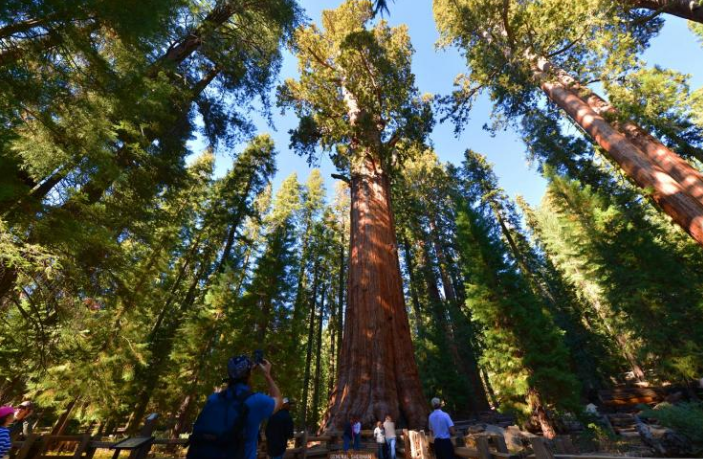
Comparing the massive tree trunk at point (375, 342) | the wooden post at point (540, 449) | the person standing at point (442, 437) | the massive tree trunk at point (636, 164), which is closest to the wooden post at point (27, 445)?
the massive tree trunk at point (375, 342)

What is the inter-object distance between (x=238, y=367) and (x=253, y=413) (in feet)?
1.07

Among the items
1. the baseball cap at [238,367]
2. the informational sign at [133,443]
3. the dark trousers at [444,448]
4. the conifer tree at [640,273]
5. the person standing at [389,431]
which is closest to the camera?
the baseball cap at [238,367]

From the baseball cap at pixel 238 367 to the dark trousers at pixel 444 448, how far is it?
451 centimetres

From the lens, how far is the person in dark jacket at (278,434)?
17.2 ft

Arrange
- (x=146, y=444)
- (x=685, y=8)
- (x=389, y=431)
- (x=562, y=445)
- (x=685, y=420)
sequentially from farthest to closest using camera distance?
1. (x=685, y=8)
2. (x=562, y=445)
3. (x=389, y=431)
4. (x=685, y=420)
5. (x=146, y=444)

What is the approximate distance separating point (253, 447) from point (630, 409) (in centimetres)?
2400

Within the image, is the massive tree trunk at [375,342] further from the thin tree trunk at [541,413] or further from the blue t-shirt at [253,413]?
the blue t-shirt at [253,413]

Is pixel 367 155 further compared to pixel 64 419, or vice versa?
pixel 367 155

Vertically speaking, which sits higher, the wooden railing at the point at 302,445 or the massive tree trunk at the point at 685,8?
the massive tree trunk at the point at 685,8

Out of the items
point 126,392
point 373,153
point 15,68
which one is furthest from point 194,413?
point 15,68

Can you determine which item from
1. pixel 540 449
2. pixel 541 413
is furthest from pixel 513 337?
pixel 540 449

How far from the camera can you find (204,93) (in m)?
11.0

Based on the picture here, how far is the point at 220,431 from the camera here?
1.79 meters

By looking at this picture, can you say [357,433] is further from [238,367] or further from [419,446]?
[238,367]
